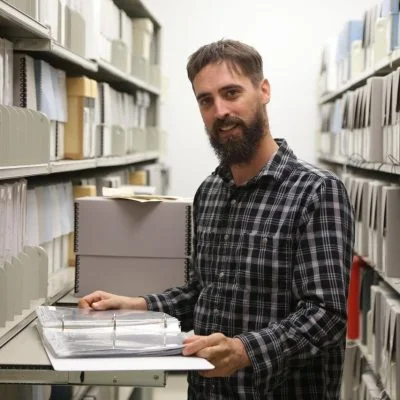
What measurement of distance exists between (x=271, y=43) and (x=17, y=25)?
3930 millimetres

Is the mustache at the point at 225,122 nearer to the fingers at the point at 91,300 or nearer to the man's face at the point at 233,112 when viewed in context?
the man's face at the point at 233,112

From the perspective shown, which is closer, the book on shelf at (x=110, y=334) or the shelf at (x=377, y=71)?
the book on shelf at (x=110, y=334)

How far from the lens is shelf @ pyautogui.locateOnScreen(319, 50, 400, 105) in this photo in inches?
114

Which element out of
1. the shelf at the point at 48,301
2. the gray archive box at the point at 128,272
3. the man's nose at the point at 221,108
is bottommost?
the shelf at the point at 48,301

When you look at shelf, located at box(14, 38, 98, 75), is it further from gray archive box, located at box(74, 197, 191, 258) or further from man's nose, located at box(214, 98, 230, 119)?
man's nose, located at box(214, 98, 230, 119)

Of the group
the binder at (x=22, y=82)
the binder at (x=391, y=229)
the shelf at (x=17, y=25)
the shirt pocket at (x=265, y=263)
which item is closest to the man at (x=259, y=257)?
the shirt pocket at (x=265, y=263)

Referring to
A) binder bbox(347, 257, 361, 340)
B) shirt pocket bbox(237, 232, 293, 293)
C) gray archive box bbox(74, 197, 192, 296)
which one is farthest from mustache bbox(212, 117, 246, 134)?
binder bbox(347, 257, 361, 340)

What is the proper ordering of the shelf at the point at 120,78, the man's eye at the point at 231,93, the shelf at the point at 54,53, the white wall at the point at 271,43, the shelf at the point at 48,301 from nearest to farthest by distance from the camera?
the man's eye at the point at 231,93
the shelf at the point at 48,301
the shelf at the point at 54,53
the shelf at the point at 120,78
the white wall at the point at 271,43

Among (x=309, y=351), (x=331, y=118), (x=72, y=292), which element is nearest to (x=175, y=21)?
(x=331, y=118)

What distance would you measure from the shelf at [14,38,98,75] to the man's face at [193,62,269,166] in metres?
0.79

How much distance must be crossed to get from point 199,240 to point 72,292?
3.34 feet

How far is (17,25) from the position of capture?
2266mm

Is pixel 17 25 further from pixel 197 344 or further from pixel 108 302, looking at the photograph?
pixel 197 344

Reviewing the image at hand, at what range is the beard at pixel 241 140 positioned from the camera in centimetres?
181
